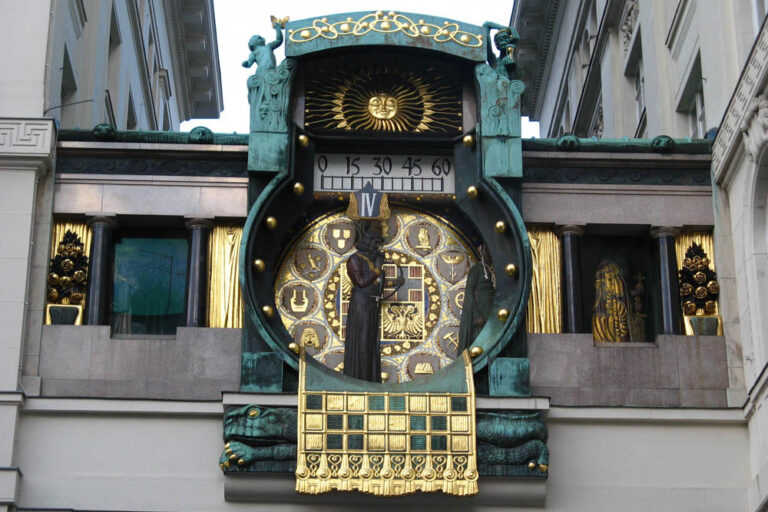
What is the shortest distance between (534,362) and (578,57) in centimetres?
1591

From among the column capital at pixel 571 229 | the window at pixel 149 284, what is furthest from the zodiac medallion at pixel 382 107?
the window at pixel 149 284

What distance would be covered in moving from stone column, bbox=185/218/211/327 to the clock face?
3.25 ft

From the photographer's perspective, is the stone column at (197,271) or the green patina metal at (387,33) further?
the green patina metal at (387,33)

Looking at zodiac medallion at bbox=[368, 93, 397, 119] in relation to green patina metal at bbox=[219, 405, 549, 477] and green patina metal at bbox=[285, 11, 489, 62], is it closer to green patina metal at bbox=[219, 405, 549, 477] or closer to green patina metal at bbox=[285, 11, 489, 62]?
green patina metal at bbox=[285, 11, 489, 62]

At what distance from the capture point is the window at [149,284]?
20.8m

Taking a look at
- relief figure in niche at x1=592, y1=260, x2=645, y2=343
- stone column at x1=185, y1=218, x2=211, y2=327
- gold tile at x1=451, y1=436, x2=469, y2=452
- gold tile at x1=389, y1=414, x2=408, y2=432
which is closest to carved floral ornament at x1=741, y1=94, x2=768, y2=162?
relief figure in niche at x1=592, y1=260, x2=645, y2=343

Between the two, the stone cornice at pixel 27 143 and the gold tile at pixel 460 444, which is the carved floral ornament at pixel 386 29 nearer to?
the stone cornice at pixel 27 143

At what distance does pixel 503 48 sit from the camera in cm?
2145

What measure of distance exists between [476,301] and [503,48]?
10.6 feet

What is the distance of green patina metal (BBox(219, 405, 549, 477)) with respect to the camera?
62.6 feet

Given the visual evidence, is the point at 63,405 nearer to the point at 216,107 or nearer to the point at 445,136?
the point at 445,136

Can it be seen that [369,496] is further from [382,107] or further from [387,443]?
[382,107]

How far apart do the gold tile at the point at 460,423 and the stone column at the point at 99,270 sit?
4376 millimetres

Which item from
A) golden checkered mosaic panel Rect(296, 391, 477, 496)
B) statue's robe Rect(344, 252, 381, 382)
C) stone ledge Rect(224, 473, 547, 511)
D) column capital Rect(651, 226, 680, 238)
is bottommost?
stone ledge Rect(224, 473, 547, 511)
